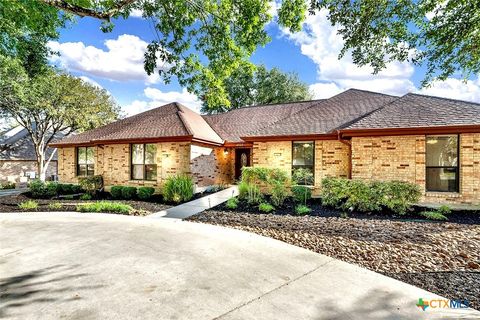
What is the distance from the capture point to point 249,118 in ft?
56.0

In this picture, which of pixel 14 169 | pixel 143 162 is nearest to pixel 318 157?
pixel 143 162

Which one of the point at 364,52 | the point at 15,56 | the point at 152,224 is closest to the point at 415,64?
the point at 364,52

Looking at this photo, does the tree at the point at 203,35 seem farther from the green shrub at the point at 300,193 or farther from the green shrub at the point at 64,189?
the green shrub at the point at 64,189

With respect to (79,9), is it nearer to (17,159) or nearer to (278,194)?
(278,194)

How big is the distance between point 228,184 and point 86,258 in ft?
38.7

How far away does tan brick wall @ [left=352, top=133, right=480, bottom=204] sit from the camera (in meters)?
8.56

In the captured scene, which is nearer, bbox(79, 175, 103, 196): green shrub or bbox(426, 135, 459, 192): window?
bbox(426, 135, 459, 192): window

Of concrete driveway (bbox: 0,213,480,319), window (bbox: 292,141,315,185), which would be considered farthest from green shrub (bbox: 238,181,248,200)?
concrete driveway (bbox: 0,213,480,319)

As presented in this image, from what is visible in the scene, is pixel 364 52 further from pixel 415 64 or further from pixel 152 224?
pixel 152 224

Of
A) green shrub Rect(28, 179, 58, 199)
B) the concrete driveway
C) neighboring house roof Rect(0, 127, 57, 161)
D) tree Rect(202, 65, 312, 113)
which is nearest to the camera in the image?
the concrete driveway

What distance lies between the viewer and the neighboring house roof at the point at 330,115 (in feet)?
37.8

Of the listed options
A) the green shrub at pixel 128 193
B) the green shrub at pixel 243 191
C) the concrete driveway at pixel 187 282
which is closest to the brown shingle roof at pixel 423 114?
the green shrub at pixel 243 191

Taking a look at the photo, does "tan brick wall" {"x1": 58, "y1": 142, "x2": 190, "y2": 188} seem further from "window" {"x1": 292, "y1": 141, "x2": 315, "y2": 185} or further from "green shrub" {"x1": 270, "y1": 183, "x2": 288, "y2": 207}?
"window" {"x1": 292, "y1": 141, "x2": 315, "y2": 185}

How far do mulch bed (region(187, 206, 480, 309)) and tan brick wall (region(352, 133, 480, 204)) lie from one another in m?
1.89
